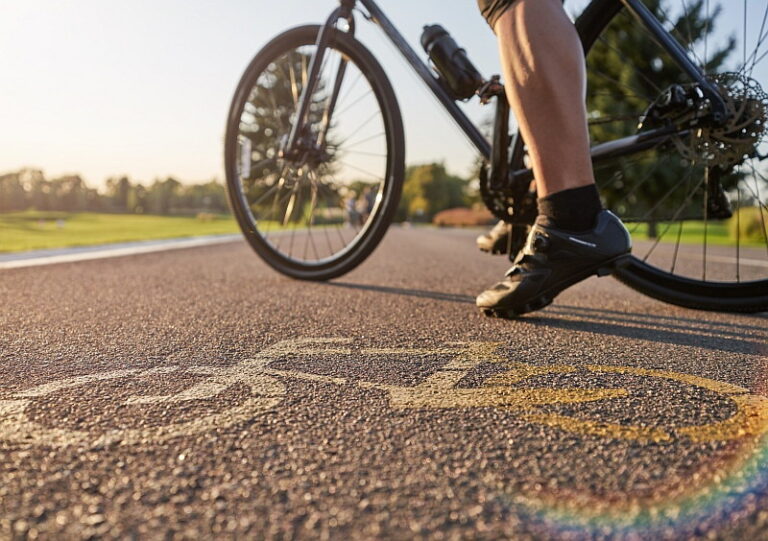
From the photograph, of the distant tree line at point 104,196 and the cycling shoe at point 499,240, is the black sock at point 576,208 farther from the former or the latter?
the distant tree line at point 104,196

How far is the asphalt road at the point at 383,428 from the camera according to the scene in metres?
0.72

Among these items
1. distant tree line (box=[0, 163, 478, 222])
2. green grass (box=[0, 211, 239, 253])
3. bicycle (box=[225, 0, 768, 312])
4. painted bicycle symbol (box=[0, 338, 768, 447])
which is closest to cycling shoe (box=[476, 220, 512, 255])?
bicycle (box=[225, 0, 768, 312])

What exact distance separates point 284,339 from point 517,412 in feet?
2.87

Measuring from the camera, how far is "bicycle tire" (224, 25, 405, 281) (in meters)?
3.01

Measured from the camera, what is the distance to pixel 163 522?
0.71 meters

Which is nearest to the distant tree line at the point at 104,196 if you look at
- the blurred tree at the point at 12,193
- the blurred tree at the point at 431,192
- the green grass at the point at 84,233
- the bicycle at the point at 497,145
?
the blurred tree at the point at 12,193

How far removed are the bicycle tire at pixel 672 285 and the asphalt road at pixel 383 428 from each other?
21cm

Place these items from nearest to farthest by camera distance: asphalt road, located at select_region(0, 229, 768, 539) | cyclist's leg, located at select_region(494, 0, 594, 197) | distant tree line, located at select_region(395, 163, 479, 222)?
asphalt road, located at select_region(0, 229, 768, 539) → cyclist's leg, located at select_region(494, 0, 594, 197) → distant tree line, located at select_region(395, 163, 479, 222)

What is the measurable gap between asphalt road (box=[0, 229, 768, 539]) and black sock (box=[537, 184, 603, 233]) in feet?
1.06

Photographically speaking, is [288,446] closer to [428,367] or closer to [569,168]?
[428,367]

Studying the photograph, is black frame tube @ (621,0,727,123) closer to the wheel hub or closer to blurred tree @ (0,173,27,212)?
the wheel hub

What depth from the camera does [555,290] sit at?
2004 mm

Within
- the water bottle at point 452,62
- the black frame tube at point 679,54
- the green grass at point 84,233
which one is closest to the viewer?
the black frame tube at point 679,54

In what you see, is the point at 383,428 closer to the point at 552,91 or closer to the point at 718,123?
the point at 552,91
